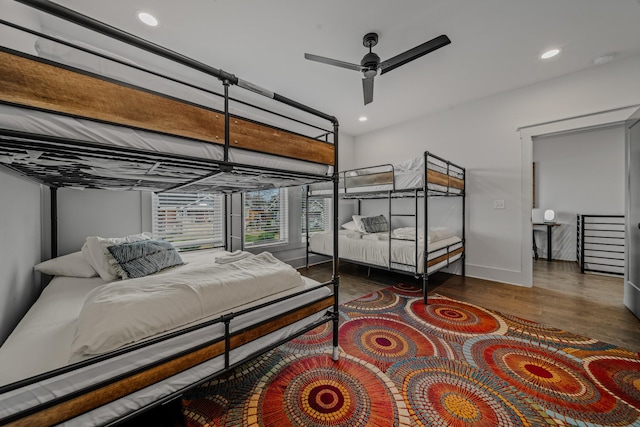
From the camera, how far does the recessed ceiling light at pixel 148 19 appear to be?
6.46ft

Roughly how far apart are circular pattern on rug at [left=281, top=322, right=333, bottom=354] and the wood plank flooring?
0.70m

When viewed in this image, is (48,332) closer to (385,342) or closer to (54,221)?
(54,221)

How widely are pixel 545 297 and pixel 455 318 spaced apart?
4.79 ft

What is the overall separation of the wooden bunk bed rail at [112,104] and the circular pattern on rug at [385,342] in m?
1.59

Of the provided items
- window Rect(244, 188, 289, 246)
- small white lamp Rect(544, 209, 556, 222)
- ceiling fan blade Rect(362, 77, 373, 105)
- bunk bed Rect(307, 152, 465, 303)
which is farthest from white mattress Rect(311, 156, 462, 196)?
small white lamp Rect(544, 209, 556, 222)

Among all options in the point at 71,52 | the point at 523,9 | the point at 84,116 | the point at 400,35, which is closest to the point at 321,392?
the point at 84,116

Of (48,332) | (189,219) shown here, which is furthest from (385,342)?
(189,219)

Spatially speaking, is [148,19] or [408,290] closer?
[148,19]

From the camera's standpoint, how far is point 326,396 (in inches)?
53.4

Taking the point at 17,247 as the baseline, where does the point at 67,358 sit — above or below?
below

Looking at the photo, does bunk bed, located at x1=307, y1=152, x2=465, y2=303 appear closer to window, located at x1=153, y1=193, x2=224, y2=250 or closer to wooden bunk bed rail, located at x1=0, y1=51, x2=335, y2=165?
window, located at x1=153, y1=193, x2=224, y2=250

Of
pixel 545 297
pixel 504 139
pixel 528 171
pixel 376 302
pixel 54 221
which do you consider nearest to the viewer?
pixel 54 221

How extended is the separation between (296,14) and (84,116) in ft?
6.27

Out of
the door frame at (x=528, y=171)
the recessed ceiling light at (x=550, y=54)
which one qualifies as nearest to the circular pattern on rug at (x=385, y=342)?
the door frame at (x=528, y=171)
